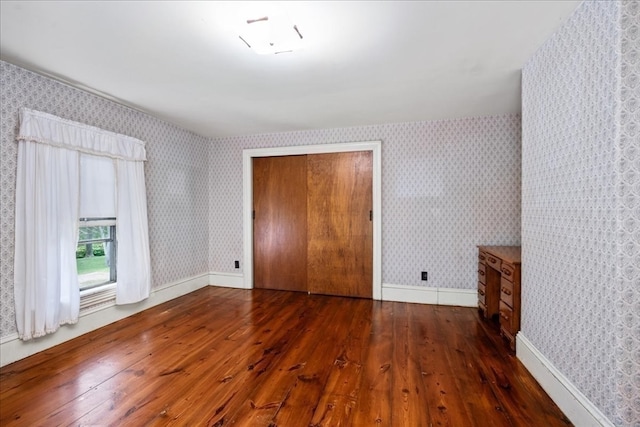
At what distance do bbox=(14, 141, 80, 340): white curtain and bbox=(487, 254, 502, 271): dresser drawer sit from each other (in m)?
3.92

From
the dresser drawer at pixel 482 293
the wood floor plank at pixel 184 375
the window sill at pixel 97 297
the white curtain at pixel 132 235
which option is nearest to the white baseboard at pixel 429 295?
the dresser drawer at pixel 482 293

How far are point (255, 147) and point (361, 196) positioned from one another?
1.78m

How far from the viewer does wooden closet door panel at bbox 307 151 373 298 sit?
13.0ft

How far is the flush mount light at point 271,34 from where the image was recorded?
65.9 inches

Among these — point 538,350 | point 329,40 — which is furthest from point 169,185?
point 538,350

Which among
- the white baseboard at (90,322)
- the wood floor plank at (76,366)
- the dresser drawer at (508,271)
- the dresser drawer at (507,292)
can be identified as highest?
the dresser drawer at (508,271)

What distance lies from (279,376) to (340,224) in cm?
228

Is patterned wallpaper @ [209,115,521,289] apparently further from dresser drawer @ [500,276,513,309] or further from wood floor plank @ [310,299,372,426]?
wood floor plank @ [310,299,372,426]

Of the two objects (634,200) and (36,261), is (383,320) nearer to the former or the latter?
(634,200)

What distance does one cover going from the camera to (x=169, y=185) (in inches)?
151

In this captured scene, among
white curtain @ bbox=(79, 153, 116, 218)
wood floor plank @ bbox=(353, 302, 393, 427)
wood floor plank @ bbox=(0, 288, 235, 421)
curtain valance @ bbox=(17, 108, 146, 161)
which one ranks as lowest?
wood floor plank @ bbox=(353, 302, 393, 427)

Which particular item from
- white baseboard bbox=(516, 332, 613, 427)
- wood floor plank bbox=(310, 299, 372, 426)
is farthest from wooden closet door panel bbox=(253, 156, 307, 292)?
white baseboard bbox=(516, 332, 613, 427)

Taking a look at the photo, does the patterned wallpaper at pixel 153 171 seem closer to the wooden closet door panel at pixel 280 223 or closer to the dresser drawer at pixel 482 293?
the wooden closet door panel at pixel 280 223

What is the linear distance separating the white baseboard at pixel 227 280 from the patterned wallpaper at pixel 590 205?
362 cm
